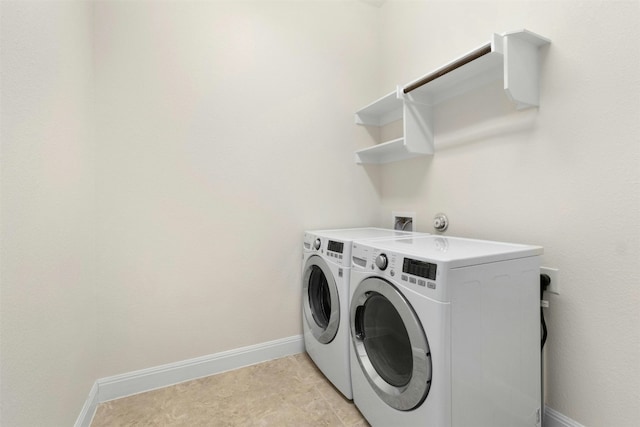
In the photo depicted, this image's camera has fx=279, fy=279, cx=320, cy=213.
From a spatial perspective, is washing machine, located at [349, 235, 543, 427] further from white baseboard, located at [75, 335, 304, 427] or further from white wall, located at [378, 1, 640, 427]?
white baseboard, located at [75, 335, 304, 427]

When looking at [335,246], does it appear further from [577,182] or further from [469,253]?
[577,182]

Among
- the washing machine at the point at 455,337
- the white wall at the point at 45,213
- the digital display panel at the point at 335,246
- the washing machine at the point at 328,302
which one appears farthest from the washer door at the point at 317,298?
the white wall at the point at 45,213

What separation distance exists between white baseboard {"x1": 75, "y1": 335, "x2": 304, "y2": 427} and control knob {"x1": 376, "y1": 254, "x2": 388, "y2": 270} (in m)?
1.18

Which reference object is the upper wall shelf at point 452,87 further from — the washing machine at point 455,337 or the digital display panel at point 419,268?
the digital display panel at point 419,268

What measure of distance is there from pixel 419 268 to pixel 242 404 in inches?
49.6

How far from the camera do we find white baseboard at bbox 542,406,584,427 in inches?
46.4

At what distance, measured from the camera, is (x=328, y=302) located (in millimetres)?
1831

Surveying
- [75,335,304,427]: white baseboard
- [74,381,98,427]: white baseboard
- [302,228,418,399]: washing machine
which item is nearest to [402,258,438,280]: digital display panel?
[302,228,418,399]: washing machine

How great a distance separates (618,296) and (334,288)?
3.81 feet

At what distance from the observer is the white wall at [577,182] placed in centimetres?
103

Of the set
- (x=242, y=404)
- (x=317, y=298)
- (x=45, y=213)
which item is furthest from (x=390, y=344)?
(x=45, y=213)

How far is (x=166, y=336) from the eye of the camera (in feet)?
5.57

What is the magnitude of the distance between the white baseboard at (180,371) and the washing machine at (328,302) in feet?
0.70

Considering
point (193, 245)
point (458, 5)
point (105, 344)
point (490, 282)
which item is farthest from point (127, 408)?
point (458, 5)
